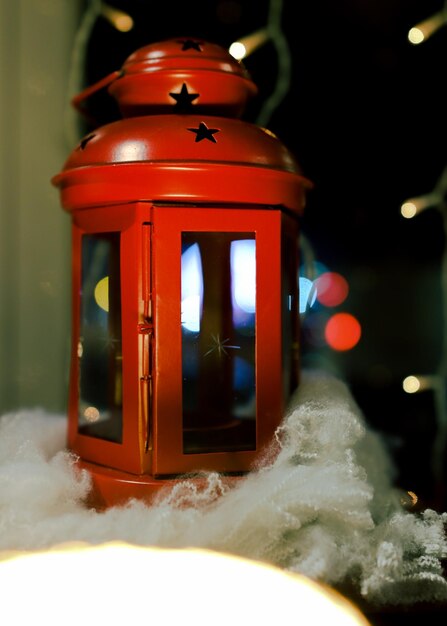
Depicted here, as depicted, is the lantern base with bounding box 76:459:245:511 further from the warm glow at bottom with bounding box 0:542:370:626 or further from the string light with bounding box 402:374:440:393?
the string light with bounding box 402:374:440:393

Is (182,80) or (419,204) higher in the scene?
(182,80)

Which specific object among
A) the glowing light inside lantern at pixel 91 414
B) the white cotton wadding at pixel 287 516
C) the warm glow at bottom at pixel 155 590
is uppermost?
the glowing light inside lantern at pixel 91 414

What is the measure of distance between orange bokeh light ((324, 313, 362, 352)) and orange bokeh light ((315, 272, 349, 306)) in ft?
0.09

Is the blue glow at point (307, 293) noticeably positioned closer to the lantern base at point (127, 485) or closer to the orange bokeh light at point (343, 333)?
the orange bokeh light at point (343, 333)

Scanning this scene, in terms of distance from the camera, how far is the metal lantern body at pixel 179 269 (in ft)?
3.04

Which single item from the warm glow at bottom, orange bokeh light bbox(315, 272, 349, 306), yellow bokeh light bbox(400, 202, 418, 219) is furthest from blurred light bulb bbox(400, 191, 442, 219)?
the warm glow at bottom

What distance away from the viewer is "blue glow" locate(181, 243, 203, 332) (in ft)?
3.10

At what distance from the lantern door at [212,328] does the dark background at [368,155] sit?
361 mm

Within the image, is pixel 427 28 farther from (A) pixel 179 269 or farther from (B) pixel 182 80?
(A) pixel 179 269

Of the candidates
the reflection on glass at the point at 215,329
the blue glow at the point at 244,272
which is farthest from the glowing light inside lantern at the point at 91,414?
the blue glow at the point at 244,272

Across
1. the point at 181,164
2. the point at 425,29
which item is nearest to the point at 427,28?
the point at 425,29

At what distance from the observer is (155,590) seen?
705mm

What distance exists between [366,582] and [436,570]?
0.09m

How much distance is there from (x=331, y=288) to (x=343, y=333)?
80 millimetres
